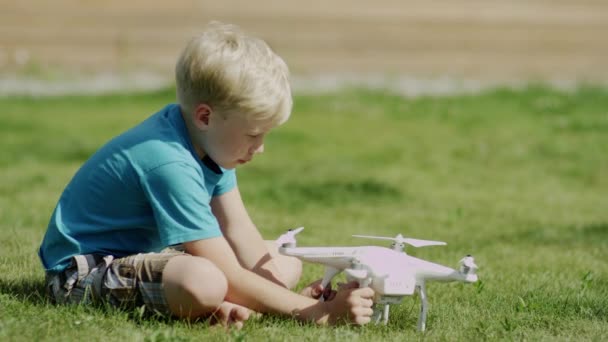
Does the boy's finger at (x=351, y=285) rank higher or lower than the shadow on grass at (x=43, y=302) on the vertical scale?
higher

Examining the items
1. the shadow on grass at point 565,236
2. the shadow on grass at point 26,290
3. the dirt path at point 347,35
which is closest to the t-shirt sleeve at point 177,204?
the shadow on grass at point 26,290

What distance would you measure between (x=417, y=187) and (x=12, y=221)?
3.57m

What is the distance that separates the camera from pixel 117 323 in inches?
135

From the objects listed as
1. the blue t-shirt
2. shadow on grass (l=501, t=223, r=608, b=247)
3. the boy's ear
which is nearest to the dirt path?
shadow on grass (l=501, t=223, r=608, b=247)

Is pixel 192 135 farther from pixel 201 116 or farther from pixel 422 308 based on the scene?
pixel 422 308

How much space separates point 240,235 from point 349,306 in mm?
796

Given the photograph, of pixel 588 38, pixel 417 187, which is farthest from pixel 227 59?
pixel 588 38

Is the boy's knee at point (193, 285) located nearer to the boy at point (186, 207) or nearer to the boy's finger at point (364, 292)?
the boy at point (186, 207)

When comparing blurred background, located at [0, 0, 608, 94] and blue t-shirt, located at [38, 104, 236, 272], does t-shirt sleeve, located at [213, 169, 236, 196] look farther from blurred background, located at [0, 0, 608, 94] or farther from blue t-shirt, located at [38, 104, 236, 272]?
blurred background, located at [0, 0, 608, 94]

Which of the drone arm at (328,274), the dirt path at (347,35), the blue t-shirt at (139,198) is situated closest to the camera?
the blue t-shirt at (139,198)

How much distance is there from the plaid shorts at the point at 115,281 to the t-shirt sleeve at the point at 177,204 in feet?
0.39

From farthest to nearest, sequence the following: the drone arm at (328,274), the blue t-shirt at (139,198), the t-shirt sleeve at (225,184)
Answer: the t-shirt sleeve at (225,184) < the drone arm at (328,274) < the blue t-shirt at (139,198)

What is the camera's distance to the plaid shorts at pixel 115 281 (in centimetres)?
352

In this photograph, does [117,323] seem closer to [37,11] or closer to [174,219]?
[174,219]
